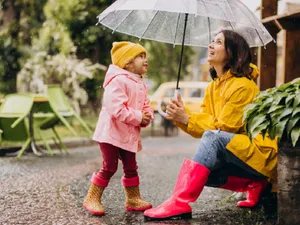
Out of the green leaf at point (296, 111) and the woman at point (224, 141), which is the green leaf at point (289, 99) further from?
the woman at point (224, 141)

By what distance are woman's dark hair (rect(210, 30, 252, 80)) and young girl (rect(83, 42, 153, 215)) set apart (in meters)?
0.68

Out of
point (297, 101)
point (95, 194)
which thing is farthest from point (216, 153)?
point (95, 194)

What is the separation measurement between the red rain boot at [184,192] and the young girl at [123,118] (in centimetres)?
47

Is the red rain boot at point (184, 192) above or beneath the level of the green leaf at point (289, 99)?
beneath

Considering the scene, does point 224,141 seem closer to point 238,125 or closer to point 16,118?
point 238,125

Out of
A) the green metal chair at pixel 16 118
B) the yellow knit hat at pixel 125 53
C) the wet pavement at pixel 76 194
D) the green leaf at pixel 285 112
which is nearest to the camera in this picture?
the green leaf at pixel 285 112

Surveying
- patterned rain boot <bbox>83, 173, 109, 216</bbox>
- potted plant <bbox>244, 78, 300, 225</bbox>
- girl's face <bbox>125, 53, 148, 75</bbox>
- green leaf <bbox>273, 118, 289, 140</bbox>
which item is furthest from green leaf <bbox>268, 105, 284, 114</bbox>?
patterned rain boot <bbox>83, 173, 109, 216</bbox>

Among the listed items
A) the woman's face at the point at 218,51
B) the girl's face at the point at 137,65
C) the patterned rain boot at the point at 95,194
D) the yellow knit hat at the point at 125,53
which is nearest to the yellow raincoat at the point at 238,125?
the woman's face at the point at 218,51

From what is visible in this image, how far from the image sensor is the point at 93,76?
51.7 feet

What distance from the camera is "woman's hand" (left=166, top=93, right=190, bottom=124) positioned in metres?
4.39

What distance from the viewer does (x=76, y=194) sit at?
571 centimetres

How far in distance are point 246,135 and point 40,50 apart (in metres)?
12.4

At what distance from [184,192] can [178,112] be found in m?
0.61

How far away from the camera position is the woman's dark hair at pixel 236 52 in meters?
4.53
